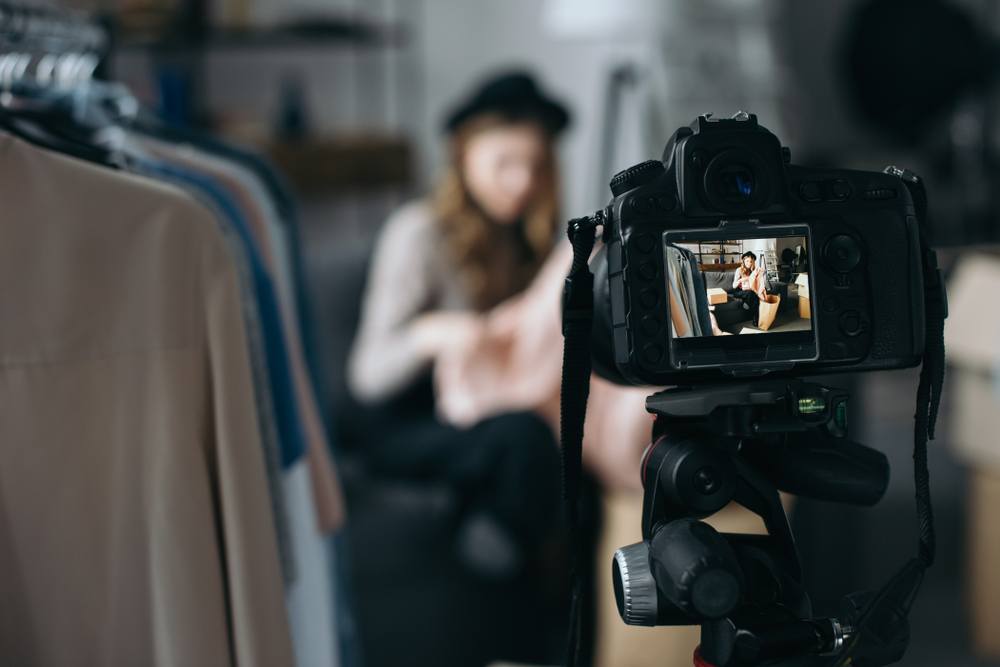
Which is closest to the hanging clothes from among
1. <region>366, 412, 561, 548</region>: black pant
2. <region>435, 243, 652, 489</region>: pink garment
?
<region>435, 243, 652, 489</region>: pink garment

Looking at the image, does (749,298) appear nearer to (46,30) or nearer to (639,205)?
(639,205)

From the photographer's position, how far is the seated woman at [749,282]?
597 millimetres

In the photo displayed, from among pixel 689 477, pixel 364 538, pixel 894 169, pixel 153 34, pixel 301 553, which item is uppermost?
pixel 153 34

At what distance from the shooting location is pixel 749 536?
67cm

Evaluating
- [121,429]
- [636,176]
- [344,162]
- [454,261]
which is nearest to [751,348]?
[636,176]

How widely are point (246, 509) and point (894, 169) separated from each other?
56 cm

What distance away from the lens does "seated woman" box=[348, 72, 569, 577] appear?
6.53 ft

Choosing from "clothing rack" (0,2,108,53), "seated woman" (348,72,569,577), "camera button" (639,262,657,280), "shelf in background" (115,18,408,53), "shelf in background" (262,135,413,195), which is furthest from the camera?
"shelf in background" (262,135,413,195)

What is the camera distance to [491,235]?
2.11 metres

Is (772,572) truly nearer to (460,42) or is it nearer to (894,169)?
(894,169)

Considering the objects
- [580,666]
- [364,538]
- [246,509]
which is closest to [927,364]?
[580,666]

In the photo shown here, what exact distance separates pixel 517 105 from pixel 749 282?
1515 mm

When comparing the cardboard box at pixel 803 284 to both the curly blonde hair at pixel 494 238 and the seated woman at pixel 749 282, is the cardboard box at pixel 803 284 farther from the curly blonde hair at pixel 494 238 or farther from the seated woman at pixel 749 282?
the curly blonde hair at pixel 494 238

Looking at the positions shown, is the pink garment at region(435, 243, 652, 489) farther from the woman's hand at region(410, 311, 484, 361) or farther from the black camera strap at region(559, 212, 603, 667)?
the black camera strap at region(559, 212, 603, 667)
